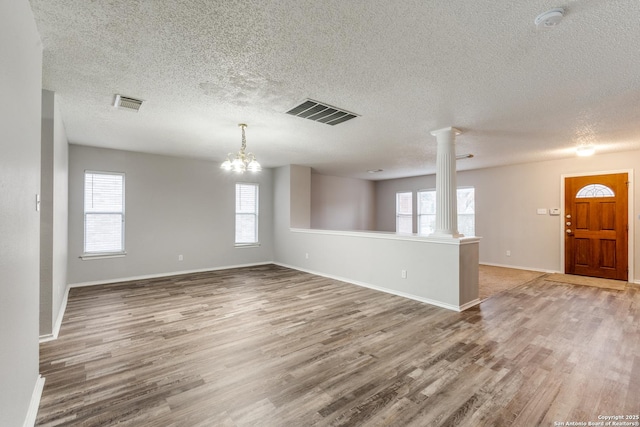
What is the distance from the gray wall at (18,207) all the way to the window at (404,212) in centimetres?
897

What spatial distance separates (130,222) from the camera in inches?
226

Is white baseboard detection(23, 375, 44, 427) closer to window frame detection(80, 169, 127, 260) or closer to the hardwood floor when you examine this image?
the hardwood floor

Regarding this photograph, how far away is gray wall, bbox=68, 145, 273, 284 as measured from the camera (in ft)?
17.3

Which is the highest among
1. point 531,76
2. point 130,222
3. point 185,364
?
point 531,76

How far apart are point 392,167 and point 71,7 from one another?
6.76 metres

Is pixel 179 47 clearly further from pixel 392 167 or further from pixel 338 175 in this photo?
pixel 338 175

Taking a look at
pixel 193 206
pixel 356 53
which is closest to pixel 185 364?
pixel 356 53

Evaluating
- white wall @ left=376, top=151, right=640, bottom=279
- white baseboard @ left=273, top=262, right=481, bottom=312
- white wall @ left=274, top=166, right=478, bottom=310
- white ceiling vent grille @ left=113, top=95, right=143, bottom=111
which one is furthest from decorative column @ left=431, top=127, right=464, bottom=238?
white ceiling vent grille @ left=113, top=95, right=143, bottom=111

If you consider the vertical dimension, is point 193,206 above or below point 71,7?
below

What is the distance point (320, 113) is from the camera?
3584 mm

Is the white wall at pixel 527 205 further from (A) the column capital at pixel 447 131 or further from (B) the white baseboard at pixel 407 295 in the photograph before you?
(A) the column capital at pixel 447 131

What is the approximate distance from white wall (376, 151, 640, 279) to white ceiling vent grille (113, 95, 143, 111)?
24.9ft

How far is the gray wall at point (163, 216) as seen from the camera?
5266 mm

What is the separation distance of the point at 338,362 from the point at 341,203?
7.14 m
